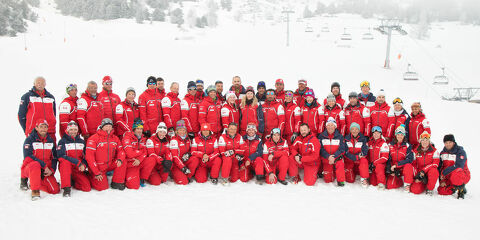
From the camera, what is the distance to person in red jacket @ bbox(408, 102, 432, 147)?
6434mm

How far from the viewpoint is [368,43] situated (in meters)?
35.3

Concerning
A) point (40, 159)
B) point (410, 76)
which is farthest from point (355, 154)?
point (410, 76)

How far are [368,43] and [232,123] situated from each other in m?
33.9

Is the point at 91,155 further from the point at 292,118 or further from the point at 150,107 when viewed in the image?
the point at 292,118

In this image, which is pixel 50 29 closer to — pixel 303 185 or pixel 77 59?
pixel 77 59

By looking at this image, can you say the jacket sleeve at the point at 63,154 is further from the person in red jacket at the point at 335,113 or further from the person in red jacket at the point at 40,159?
the person in red jacket at the point at 335,113

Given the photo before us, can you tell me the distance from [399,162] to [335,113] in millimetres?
1582

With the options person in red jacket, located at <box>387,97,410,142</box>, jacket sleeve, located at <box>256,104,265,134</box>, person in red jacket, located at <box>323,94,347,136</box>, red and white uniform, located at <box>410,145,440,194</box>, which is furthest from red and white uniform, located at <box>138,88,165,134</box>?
red and white uniform, located at <box>410,145,440,194</box>

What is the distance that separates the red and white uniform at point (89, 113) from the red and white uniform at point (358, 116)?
5191 mm

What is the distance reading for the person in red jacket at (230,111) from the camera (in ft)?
22.1

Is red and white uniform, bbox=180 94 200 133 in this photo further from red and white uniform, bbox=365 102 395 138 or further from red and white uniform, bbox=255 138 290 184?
red and white uniform, bbox=365 102 395 138

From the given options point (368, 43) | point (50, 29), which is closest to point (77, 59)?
point (50, 29)

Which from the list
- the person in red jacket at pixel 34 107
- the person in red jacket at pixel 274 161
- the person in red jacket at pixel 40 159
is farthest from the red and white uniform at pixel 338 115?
the person in red jacket at pixel 34 107

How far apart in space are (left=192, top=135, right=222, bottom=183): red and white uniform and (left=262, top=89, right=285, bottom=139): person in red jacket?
4.32 ft
